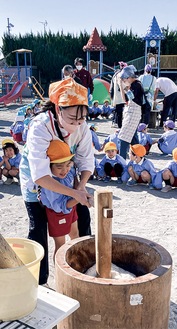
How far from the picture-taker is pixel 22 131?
8453mm

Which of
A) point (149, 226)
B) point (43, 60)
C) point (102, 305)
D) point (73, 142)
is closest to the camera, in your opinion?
point (102, 305)

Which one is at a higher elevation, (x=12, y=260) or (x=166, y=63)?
(x=166, y=63)

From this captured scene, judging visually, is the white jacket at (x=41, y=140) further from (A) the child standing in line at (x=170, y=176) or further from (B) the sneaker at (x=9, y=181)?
(B) the sneaker at (x=9, y=181)

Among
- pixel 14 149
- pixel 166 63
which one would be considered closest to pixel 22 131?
pixel 14 149

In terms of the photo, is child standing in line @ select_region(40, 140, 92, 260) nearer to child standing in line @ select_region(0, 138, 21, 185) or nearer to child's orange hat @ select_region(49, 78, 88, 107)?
child's orange hat @ select_region(49, 78, 88, 107)

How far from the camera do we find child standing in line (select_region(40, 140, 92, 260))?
7.25ft

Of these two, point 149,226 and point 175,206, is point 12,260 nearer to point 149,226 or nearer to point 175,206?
point 149,226

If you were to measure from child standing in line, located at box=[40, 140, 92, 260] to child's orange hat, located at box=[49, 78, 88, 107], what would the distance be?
246 millimetres

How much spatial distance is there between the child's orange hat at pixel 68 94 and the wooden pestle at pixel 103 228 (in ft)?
1.61

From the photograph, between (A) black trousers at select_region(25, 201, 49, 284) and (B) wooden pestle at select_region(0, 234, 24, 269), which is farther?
(A) black trousers at select_region(25, 201, 49, 284)

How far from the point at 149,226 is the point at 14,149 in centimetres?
256

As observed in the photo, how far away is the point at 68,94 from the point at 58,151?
331 millimetres

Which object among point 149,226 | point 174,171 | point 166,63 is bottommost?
point 149,226

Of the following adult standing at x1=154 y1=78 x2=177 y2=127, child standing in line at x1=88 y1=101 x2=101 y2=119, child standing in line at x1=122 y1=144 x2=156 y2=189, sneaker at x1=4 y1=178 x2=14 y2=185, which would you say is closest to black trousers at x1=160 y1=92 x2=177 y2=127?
adult standing at x1=154 y1=78 x2=177 y2=127
